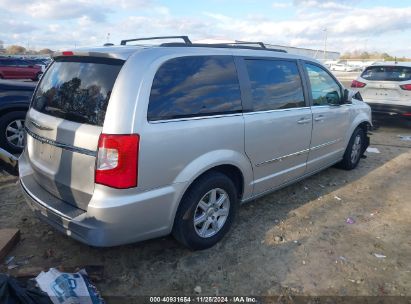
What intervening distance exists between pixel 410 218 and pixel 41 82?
4339 millimetres

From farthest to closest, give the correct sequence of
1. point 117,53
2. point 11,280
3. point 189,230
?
point 189,230, point 117,53, point 11,280

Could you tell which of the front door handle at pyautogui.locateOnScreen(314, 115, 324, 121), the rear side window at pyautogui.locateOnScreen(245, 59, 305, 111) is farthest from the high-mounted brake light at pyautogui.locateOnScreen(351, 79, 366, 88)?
the rear side window at pyautogui.locateOnScreen(245, 59, 305, 111)

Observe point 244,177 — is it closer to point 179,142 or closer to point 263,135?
point 263,135

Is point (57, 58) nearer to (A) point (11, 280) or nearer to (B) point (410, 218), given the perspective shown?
(A) point (11, 280)

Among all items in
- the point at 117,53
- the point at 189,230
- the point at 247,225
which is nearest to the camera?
the point at 117,53

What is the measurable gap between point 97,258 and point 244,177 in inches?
62.5

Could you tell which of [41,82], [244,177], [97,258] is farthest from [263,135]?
[41,82]

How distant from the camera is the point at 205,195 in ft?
10.8

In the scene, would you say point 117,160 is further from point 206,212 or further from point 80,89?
point 206,212

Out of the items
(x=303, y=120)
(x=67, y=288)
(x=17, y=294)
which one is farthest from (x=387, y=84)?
(x=17, y=294)

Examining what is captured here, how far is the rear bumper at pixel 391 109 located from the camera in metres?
8.69

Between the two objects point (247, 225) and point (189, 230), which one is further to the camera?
point (247, 225)

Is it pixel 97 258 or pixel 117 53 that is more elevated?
pixel 117 53

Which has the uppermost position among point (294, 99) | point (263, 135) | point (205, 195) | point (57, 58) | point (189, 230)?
point (57, 58)
